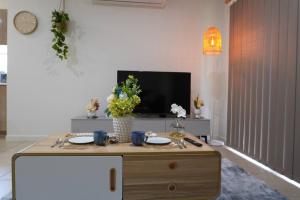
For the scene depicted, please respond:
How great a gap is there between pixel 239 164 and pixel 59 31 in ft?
10.4

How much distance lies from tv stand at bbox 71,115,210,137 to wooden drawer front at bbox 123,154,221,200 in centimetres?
211

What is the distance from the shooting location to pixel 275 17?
2828 millimetres

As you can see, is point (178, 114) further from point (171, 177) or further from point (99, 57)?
point (99, 57)

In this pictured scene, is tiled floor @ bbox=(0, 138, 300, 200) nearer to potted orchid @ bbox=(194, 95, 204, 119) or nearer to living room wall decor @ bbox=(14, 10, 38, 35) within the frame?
potted orchid @ bbox=(194, 95, 204, 119)

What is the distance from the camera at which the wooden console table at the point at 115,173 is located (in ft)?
4.94

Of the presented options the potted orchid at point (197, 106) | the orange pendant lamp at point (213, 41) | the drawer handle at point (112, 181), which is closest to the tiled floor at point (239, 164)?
the potted orchid at point (197, 106)

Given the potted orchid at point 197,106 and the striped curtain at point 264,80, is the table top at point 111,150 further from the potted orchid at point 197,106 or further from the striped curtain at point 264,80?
the potted orchid at point 197,106

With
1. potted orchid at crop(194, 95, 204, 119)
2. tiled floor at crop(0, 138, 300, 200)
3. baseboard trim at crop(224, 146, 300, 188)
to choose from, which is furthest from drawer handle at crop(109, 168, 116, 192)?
potted orchid at crop(194, 95, 204, 119)

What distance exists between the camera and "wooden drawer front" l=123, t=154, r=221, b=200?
1.57 m

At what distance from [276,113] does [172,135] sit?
1349 mm

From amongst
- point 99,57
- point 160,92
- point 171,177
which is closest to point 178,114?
point 171,177

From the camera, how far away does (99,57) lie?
4230 millimetres

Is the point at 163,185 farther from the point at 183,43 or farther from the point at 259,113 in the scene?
the point at 183,43

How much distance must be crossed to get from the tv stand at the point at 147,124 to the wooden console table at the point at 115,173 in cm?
210
